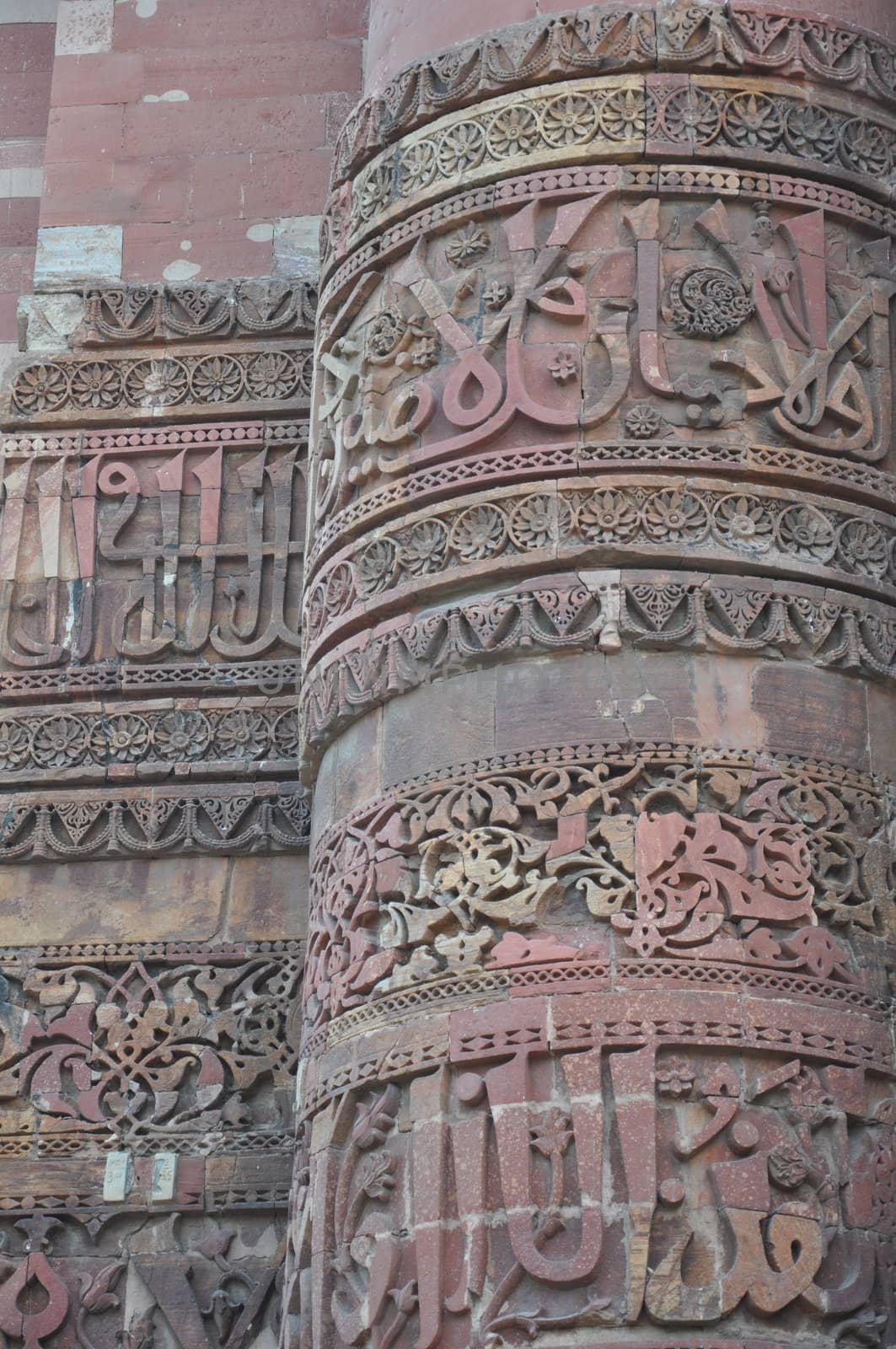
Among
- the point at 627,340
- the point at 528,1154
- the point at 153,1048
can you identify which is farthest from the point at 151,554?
the point at 528,1154

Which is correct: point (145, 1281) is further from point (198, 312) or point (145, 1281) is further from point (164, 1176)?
point (198, 312)

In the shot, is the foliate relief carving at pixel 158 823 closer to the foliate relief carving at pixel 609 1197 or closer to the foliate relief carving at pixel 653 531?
the foliate relief carving at pixel 653 531

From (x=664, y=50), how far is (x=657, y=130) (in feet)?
0.98

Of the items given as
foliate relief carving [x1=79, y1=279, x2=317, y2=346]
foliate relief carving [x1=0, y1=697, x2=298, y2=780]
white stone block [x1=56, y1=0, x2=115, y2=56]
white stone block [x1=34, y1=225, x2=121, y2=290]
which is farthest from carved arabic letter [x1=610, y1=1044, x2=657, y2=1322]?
white stone block [x1=56, y1=0, x2=115, y2=56]

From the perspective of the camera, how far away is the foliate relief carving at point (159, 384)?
Answer: 9.33 meters

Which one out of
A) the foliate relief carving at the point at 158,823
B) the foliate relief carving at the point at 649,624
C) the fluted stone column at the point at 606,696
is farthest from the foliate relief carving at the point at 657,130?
the foliate relief carving at the point at 158,823

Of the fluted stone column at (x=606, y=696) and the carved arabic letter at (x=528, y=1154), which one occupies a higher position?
the fluted stone column at (x=606, y=696)

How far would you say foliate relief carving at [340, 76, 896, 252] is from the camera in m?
7.94

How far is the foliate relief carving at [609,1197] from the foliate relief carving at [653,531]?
1.40 metres

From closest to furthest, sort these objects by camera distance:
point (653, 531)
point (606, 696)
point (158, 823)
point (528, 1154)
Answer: point (528, 1154), point (606, 696), point (653, 531), point (158, 823)

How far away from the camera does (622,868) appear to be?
6.86 m

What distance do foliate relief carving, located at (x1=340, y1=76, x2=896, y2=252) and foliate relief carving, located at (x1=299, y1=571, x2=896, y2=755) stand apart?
1510 millimetres

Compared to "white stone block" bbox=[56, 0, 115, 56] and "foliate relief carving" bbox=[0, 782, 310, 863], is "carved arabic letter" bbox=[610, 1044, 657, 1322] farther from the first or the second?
"white stone block" bbox=[56, 0, 115, 56]

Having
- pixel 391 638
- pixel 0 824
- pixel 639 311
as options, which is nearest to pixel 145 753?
pixel 0 824
